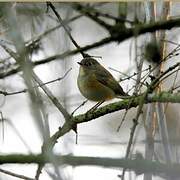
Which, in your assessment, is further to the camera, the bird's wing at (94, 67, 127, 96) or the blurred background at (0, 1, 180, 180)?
the bird's wing at (94, 67, 127, 96)

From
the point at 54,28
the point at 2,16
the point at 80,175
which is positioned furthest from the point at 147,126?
the point at 2,16

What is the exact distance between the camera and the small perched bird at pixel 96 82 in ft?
3.85

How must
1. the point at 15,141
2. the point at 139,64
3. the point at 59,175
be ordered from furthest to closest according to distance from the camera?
the point at 15,141, the point at 139,64, the point at 59,175

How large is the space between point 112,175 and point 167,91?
218mm

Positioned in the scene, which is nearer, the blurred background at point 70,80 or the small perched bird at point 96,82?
the blurred background at point 70,80

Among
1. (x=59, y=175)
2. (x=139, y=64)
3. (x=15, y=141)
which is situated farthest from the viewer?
(x=15, y=141)

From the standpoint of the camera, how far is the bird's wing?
114 cm

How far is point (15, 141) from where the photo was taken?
109 centimetres

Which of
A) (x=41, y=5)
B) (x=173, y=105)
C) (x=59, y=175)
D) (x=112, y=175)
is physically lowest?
(x=59, y=175)

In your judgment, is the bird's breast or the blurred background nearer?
the blurred background

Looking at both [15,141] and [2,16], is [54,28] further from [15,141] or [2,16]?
[15,141]

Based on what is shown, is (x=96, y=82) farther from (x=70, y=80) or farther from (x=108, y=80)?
(x=70, y=80)

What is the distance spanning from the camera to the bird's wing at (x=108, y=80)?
1136mm

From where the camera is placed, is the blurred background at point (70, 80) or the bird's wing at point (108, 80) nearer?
the blurred background at point (70, 80)
